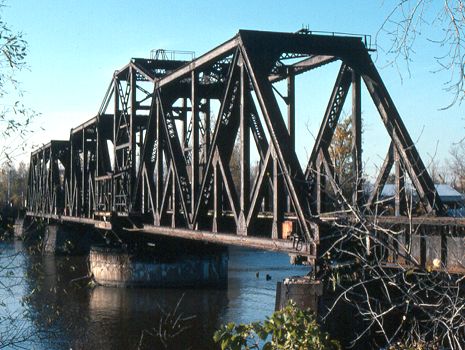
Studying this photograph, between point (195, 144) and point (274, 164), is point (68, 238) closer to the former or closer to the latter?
point (195, 144)

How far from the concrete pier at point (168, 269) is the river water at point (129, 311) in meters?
0.76

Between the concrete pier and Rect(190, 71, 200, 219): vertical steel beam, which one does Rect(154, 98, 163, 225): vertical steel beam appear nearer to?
Rect(190, 71, 200, 219): vertical steel beam

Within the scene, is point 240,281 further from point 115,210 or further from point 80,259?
point 80,259

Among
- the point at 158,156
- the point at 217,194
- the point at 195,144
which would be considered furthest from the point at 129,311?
the point at 217,194

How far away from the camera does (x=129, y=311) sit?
110 ft

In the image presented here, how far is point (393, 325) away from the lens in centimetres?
1509

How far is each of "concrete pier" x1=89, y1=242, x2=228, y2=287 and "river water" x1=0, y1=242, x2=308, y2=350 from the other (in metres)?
0.76

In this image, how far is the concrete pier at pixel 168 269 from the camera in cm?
4062

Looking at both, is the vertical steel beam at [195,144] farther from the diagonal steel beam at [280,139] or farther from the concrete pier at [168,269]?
the concrete pier at [168,269]

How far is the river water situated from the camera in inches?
1027

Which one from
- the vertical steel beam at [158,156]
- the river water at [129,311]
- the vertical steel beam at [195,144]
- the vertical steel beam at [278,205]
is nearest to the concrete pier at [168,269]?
the river water at [129,311]

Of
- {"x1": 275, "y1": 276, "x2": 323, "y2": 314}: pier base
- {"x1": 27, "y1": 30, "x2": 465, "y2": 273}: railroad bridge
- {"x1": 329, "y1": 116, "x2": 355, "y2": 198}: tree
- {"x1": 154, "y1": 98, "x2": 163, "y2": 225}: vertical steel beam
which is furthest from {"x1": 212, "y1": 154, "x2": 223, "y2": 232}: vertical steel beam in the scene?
{"x1": 275, "y1": 276, "x2": 323, "y2": 314}: pier base

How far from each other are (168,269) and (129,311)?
7.24m

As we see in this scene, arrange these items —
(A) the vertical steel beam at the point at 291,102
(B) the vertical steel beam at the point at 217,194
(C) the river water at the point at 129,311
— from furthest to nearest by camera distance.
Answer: (C) the river water at the point at 129,311 < (A) the vertical steel beam at the point at 291,102 < (B) the vertical steel beam at the point at 217,194
